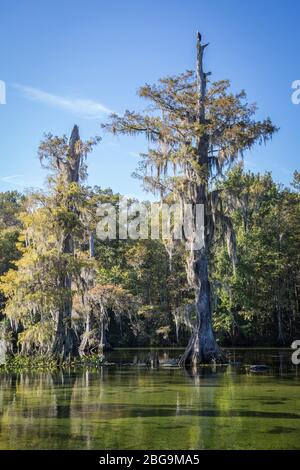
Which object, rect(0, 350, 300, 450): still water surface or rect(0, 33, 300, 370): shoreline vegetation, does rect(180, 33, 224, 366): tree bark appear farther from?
rect(0, 350, 300, 450): still water surface

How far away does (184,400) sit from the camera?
34.6 ft

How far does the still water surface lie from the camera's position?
666 centimetres

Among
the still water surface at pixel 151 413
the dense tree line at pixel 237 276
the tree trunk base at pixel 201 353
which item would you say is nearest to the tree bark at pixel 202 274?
the tree trunk base at pixel 201 353

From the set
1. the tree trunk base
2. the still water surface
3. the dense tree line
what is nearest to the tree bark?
the tree trunk base

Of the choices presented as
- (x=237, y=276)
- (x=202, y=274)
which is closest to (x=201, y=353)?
(x=202, y=274)

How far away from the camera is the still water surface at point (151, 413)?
666 cm

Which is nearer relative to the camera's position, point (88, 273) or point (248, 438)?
point (248, 438)

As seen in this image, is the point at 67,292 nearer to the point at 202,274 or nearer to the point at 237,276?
the point at 202,274

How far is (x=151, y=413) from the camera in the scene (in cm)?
891

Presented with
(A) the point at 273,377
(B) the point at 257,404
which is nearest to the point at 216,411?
(B) the point at 257,404

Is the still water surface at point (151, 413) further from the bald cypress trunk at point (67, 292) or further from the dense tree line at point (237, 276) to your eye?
the dense tree line at point (237, 276)

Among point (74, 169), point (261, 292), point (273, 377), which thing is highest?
point (74, 169)

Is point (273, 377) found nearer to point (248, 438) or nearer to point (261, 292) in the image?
point (248, 438)
